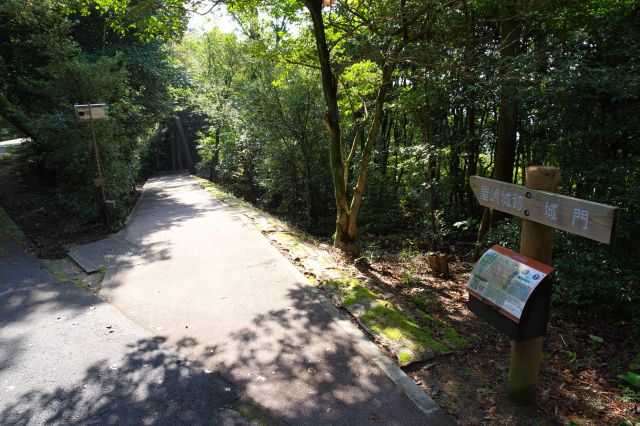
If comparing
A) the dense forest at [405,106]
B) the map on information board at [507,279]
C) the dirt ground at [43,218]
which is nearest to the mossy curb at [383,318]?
the map on information board at [507,279]

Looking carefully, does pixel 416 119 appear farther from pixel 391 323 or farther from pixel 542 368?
pixel 542 368

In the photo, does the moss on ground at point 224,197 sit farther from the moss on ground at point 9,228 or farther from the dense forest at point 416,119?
the moss on ground at point 9,228

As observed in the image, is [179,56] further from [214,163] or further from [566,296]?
[566,296]

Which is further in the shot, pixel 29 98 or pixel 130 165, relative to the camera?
pixel 130 165

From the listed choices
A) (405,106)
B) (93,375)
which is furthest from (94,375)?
(405,106)

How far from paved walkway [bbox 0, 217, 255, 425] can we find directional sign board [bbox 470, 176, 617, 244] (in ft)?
8.81

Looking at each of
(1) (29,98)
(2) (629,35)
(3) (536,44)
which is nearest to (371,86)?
(3) (536,44)

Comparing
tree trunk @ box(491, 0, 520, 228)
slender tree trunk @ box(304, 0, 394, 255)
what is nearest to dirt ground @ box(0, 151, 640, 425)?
slender tree trunk @ box(304, 0, 394, 255)

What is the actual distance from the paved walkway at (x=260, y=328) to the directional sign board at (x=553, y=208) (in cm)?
171

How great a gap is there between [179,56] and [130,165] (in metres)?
22.9

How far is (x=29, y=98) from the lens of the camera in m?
11.6

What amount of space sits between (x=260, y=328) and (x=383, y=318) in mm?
1421

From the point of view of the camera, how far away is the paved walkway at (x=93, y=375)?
3158 mm

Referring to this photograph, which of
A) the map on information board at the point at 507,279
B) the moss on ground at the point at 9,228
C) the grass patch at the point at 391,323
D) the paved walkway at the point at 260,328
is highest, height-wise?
the map on information board at the point at 507,279
